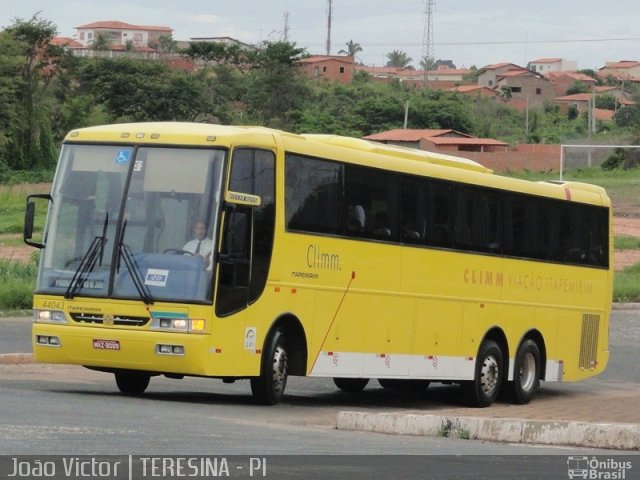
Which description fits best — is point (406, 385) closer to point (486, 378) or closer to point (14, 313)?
point (486, 378)

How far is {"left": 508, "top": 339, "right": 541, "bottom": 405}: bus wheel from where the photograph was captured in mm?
21203

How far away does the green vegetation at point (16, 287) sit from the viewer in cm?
3066

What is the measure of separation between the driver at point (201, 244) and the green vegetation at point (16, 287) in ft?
52.6


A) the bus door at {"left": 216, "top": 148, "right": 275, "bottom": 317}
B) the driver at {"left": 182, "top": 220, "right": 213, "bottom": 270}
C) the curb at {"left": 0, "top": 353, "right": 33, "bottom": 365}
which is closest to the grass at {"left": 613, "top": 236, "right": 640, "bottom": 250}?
the curb at {"left": 0, "top": 353, "right": 33, "bottom": 365}

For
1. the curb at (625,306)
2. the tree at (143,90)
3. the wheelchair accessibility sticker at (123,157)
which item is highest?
the tree at (143,90)

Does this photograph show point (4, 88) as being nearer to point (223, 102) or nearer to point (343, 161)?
point (223, 102)

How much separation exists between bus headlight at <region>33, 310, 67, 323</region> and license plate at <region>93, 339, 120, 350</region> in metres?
0.49

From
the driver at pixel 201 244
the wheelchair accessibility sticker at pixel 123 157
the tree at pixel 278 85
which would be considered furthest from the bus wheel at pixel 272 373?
the tree at pixel 278 85

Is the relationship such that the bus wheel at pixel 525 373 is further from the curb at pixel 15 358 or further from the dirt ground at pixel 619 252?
the dirt ground at pixel 619 252

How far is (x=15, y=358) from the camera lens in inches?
811

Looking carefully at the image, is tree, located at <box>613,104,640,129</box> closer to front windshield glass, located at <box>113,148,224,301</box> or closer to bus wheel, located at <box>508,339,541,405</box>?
bus wheel, located at <box>508,339,541,405</box>

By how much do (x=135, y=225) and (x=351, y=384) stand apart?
6615mm

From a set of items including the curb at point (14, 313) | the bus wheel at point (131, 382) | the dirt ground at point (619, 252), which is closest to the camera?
the bus wheel at point (131, 382)

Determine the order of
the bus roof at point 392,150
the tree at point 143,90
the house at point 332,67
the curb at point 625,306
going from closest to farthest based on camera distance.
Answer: the bus roof at point 392,150 → the curb at point 625,306 → the tree at point 143,90 → the house at point 332,67
